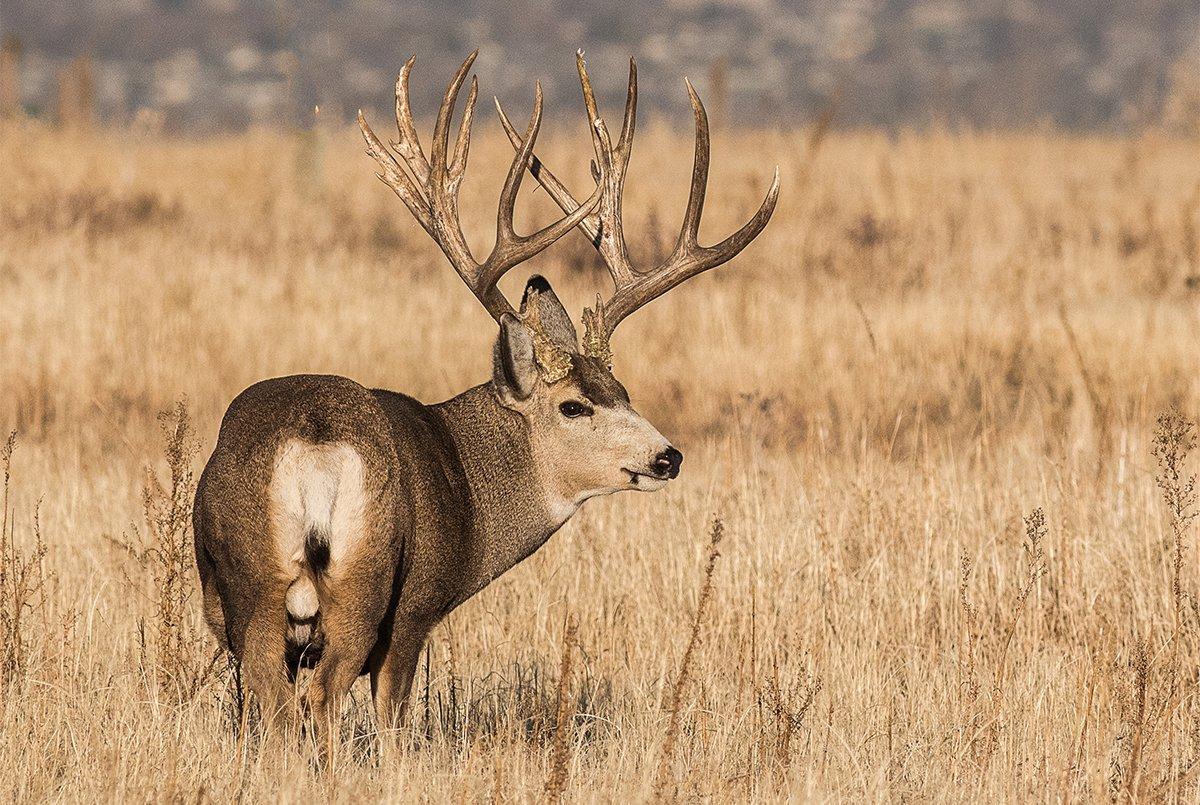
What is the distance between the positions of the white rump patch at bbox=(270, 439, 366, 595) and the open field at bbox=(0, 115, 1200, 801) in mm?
596

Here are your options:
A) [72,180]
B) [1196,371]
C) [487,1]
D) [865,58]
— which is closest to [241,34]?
[487,1]

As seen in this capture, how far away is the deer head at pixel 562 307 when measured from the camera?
20.5 feet

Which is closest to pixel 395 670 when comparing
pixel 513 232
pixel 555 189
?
pixel 513 232

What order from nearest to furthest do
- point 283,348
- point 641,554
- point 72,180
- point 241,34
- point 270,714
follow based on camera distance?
1. point 270,714
2. point 641,554
3. point 283,348
4. point 72,180
5. point 241,34

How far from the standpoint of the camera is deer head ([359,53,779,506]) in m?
6.23

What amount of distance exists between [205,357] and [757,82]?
108 meters

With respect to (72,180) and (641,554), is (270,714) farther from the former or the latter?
(72,180)

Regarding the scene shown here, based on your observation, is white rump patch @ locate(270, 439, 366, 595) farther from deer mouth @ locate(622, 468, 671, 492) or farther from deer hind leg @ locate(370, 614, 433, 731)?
deer mouth @ locate(622, 468, 671, 492)

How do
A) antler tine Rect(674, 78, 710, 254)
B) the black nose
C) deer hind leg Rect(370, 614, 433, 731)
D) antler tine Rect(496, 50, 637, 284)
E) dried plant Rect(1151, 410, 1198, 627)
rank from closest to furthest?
deer hind leg Rect(370, 614, 433, 731)
dried plant Rect(1151, 410, 1198, 627)
the black nose
antler tine Rect(674, 78, 710, 254)
antler tine Rect(496, 50, 637, 284)

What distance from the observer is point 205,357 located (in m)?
12.4

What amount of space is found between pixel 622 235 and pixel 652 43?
136226 mm

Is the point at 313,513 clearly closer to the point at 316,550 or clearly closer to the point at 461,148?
the point at 316,550

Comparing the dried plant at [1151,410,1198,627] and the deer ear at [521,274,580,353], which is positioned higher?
the deer ear at [521,274,580,353]

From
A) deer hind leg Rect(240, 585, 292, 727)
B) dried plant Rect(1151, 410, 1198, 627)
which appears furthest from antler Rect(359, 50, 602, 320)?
dried plant Rect(1151, 410, 1198, 627)
